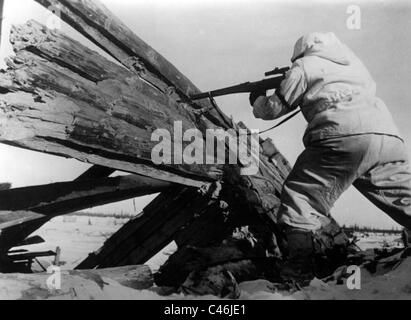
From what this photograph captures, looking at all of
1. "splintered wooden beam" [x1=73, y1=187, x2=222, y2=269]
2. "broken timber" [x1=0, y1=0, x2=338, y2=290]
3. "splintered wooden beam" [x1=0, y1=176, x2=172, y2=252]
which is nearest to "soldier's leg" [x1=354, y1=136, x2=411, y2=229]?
A: "broken timber" [x1=0, y1=0, x2=338, y2=290]

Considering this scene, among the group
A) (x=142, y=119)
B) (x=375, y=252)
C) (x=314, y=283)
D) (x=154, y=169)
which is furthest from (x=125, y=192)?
(x=375, y=252)

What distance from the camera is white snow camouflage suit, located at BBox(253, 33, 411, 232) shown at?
3.09m

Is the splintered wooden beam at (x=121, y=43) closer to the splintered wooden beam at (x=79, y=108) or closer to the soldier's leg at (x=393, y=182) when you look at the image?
the splintered wooden beam at (x=79, y=108)

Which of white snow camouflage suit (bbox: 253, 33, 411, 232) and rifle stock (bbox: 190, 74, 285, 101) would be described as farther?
rifle stock (bbox: 190, 74, 285, 101)

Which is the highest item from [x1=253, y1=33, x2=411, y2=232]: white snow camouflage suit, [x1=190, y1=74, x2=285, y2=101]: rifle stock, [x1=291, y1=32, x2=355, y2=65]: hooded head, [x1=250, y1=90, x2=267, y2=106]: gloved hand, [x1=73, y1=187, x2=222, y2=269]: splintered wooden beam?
[x1=291, y1=32, x2=355, y2=65]: hooded head

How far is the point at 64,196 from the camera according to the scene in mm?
3010

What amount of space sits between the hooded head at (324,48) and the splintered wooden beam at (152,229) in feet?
5.69

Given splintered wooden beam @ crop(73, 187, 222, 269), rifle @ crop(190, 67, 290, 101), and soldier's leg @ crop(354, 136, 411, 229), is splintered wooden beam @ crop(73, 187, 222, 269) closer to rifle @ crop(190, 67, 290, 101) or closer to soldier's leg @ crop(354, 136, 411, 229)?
rifle @ crop(190, 67, 290, 101)

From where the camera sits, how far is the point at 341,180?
10.5 ft

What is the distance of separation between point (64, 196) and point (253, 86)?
6.66 feet

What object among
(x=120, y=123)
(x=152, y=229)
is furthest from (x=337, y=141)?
(x=152, y=229)

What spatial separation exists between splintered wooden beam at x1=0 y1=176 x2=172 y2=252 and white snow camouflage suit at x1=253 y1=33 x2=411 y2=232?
128cm

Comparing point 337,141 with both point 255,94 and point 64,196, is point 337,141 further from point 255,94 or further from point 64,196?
point 64,196
